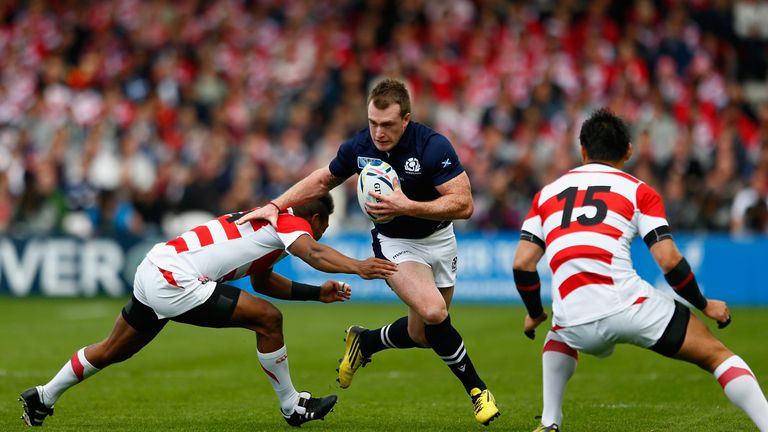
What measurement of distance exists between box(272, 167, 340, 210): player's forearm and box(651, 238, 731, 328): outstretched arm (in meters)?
2.87

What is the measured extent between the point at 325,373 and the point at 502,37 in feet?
39.4

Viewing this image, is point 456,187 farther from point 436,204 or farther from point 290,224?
point 290,224

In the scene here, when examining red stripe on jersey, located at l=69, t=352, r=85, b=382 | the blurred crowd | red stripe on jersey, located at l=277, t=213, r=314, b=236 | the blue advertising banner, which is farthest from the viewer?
the blurred crowd

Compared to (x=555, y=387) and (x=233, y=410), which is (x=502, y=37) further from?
(x=555, y=387)

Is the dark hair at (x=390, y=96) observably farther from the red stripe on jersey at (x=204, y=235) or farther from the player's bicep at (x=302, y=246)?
the red stripe on jersey at (x=204, y=235)

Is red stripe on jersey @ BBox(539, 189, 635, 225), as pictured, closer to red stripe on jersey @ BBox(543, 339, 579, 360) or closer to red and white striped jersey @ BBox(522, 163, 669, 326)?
red and white striped jersey @ BBox(522, 163, 669, 326)

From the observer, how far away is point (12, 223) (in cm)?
2030

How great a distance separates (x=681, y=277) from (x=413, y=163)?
242 cm

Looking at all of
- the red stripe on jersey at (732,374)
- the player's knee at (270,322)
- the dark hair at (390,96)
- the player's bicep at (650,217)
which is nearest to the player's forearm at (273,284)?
the player's knee at (270,322)

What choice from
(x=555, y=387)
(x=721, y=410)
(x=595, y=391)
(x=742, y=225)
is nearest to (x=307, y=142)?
(x=742, y=225)

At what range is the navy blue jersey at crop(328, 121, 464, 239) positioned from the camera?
27.2ft

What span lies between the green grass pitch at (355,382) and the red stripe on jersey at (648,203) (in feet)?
6.82

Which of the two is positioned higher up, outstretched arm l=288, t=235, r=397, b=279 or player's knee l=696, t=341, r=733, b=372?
outstretched arm l=288, t=235, r=397, b=279

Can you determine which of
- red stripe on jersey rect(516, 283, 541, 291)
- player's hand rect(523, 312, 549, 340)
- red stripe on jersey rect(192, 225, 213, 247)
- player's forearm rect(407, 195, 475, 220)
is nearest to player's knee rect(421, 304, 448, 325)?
player's forearm rect(407, 195, 475, 220)
